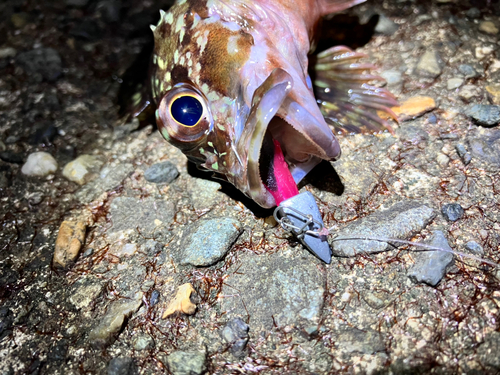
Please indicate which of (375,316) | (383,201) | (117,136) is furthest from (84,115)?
(375,316)

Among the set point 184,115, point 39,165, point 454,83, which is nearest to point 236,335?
point 184,115

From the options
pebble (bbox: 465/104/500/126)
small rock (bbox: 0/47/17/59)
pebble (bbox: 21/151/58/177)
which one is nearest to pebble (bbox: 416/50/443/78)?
pebble (bbox: 465/104/500/126)

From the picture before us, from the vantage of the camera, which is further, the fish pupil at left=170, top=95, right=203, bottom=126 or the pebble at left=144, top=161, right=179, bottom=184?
the pebble at left=144, top=161, right=179, bottom=184

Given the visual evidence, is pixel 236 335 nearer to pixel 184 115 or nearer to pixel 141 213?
pixel 141 213

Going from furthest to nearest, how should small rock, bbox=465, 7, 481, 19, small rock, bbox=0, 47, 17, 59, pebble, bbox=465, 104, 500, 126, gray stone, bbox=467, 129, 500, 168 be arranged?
small rock, bbox=0, 47, 17, 59
small rock, bbox=465, 7, 481, 19
pebble, bbox=465, 104, 500, 126
gray stone, bbox=467, 129, 500, 168

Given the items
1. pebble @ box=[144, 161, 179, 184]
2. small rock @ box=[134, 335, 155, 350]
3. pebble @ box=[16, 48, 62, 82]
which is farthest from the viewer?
pebble @ box=[16, 48, 62, 82]

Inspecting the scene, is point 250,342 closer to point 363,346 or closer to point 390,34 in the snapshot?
point 363,346

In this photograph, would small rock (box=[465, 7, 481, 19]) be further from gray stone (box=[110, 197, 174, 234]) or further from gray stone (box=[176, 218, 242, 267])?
gray stone (box=[110, 197, 174, 234])
